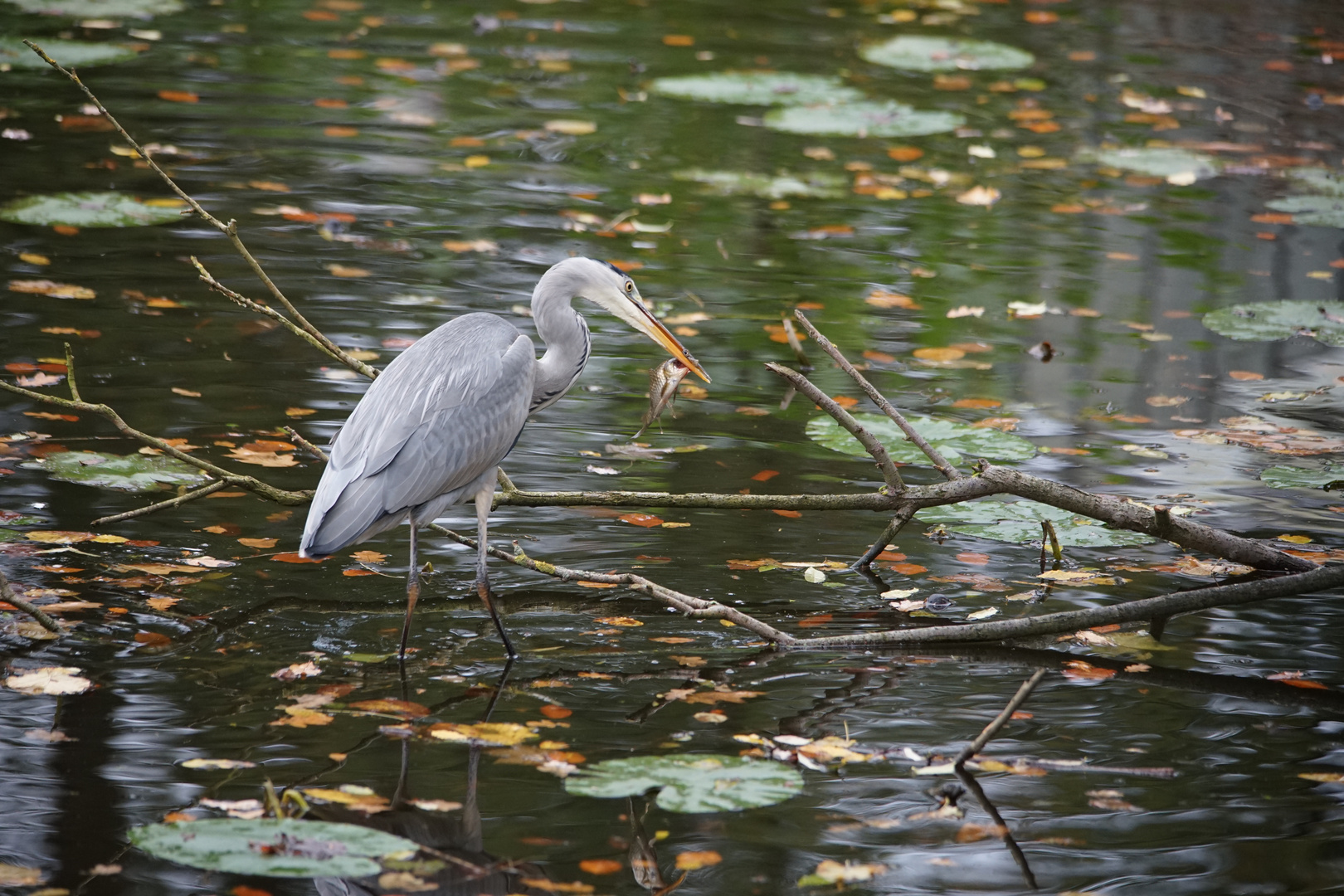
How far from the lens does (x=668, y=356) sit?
7023mm

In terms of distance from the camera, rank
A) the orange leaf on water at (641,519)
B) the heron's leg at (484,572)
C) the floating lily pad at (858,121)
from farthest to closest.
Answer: the floating lily pad at (858,121), the orange leaf on water at (641,519), the heron's leg at (484,572)

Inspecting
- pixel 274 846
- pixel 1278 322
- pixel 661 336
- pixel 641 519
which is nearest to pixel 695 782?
pixel 274 846

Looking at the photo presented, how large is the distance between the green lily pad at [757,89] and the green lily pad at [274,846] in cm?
842

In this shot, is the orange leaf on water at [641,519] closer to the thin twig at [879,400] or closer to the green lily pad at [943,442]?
the green lily pad at [943,442]

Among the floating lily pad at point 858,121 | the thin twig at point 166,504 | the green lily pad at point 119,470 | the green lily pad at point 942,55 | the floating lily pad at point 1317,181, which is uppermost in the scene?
the green lily pad at point 942,55

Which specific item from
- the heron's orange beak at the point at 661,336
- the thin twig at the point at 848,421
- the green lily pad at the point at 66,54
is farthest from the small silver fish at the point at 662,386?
the green lily pad at the point at 66,54

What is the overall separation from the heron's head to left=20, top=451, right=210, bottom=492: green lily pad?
1.63m

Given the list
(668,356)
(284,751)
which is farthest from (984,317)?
(284,751)

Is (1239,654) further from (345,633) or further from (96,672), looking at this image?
(96,672)

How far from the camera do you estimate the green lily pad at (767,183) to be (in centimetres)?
946

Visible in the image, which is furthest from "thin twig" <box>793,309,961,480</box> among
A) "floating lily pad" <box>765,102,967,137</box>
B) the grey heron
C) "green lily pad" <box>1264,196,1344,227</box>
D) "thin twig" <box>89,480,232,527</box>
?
"floating lily pad" <box>765,102,967,137</box>

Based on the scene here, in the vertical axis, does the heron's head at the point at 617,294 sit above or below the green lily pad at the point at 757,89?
below

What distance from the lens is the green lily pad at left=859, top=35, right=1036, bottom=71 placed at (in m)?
12.5

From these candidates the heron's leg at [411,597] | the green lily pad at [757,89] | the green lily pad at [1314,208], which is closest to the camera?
the heron's leg at [411,597]
